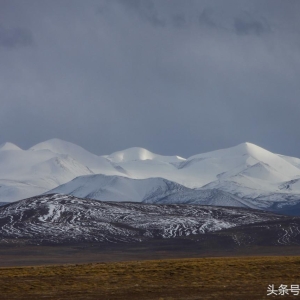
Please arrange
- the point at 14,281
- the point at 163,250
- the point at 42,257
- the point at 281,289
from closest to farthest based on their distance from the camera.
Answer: the point at 281,289
the point at 14,281
the point at 42,257
the point at 163,250

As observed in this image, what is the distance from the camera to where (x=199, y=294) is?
4397 centimetres

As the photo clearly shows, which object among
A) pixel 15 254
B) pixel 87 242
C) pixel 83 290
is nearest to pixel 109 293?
pixel 83 290

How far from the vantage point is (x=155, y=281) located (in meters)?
Answer: 49.5

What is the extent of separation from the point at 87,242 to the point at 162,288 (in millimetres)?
144417

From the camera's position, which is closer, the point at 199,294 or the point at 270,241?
the point at 199,294

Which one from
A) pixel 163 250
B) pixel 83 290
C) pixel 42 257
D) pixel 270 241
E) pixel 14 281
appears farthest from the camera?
pixel 270 241

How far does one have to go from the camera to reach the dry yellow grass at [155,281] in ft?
145

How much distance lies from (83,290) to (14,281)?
7.25 metres

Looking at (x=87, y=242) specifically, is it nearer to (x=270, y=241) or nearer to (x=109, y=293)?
(x=270, y=241)

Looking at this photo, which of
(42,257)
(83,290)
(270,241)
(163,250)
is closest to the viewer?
(83,290)

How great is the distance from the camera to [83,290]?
46219 millimetres

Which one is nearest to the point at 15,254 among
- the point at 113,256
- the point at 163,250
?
the point at 113,256

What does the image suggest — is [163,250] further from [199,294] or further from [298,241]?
[199,294]

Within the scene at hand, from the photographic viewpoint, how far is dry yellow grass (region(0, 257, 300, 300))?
44312 mm
